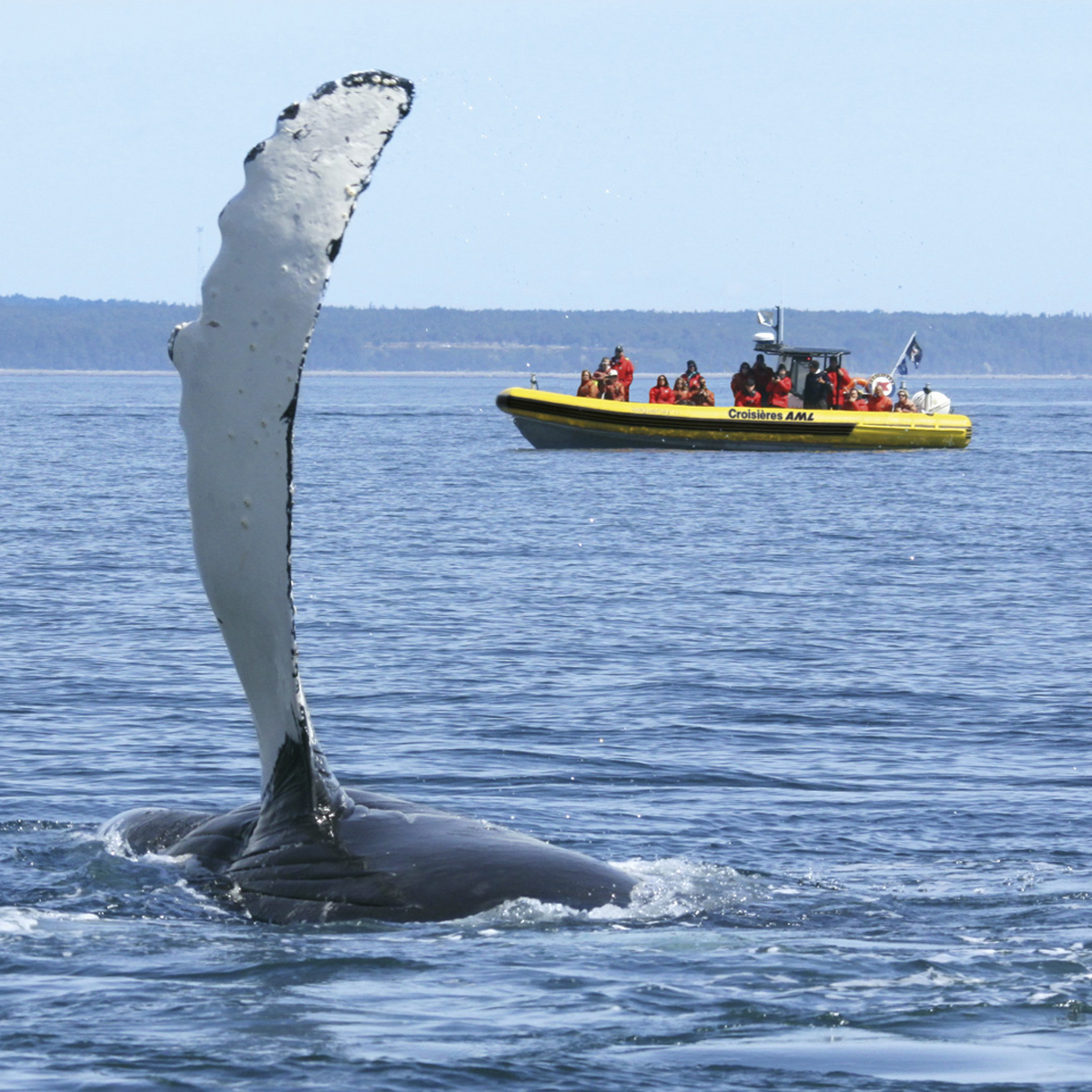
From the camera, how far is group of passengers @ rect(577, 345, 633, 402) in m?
44.1

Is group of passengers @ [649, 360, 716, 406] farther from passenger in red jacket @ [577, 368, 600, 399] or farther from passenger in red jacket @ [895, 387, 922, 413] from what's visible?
passenger in red jacket @ [895, 387, 922, 413]

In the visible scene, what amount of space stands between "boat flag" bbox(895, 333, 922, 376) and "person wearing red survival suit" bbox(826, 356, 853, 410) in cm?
716

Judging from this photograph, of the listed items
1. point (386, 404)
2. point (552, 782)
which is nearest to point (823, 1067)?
point (552, 782)

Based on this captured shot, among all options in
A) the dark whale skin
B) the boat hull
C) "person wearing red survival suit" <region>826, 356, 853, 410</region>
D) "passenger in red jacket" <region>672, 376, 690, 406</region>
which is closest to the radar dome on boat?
the boat hull

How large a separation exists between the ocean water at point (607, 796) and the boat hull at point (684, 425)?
16.5m

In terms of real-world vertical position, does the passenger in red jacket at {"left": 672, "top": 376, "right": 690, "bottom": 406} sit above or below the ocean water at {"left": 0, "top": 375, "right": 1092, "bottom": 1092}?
above

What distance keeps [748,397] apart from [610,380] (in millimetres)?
3340

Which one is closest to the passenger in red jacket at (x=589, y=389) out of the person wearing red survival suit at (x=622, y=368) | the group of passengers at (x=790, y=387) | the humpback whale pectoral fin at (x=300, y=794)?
the person wearing red survival suit at (x=622, y=368)

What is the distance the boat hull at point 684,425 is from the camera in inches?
1719

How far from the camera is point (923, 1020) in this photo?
5719 mm

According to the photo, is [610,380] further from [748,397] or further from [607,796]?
[607,796]

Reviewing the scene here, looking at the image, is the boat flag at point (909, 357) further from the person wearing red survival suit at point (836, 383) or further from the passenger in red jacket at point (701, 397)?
the passenger in red jacket at point (701, 397)

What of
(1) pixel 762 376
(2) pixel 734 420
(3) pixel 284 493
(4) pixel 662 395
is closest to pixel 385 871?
(3) pixel 284 493

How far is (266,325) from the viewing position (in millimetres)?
5266
